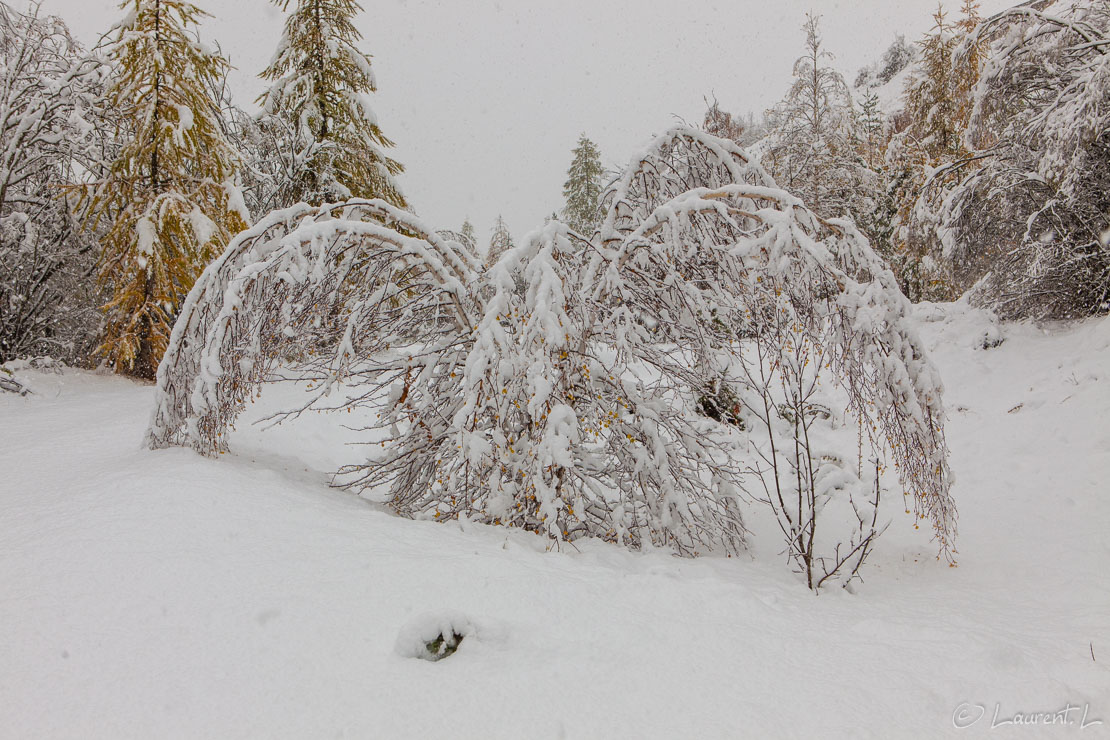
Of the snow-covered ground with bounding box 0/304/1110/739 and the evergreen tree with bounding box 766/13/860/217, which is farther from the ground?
the evergreen tree with bounding box 766/13/860/217

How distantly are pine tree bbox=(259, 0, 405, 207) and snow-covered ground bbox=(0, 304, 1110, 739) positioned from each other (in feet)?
Result: 28.9

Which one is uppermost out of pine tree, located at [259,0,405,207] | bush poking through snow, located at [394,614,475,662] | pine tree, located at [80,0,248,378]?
pine tree, located at [259,0,405,207]

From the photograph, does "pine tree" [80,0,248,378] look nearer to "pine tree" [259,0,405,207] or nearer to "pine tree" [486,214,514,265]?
"pine tree" [259,0,405,207]

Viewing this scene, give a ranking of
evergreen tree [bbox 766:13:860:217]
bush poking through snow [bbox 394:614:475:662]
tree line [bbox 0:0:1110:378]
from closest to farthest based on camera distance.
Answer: bush poking through snow [bbox 394:614:475:662] → tree line [bbox 0:0:1110:378] → evergreen tree [bbox 766:13:860:217]

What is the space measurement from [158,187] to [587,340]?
816cm

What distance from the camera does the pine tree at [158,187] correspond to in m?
7.98

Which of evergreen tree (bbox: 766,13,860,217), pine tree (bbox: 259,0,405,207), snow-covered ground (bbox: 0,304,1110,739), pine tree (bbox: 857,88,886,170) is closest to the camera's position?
snow-covered ground (bbox: 0,304,1110,739)

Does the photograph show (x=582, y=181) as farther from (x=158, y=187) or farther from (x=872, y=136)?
(x=158, y=187)

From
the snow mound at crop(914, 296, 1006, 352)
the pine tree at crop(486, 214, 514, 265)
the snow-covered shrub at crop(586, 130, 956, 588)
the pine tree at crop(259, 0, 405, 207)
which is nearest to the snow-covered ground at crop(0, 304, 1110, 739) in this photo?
the snow-covered shrub at crop(586, 130, 956, 588)

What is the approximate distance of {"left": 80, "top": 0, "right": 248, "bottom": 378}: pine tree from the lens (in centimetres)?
798

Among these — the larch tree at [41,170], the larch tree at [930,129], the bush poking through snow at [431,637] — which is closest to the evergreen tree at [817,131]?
the larch tree at [930,129]

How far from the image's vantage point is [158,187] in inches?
339

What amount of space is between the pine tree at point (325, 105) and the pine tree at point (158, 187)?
2.52 m
